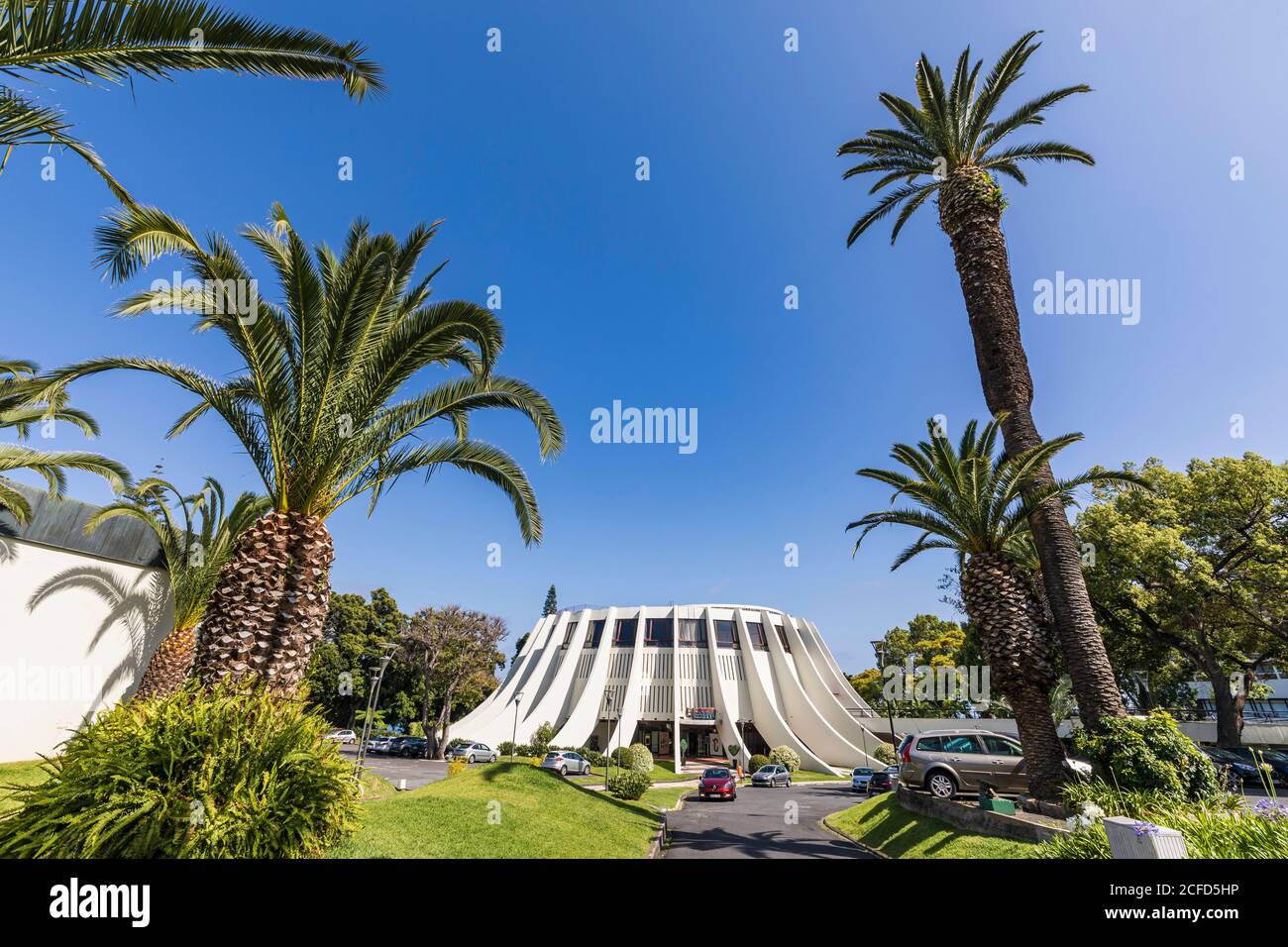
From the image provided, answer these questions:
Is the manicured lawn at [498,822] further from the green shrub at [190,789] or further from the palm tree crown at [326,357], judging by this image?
the palm tree crown at [326,357]

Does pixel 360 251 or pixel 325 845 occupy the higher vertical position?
pixel 360 251

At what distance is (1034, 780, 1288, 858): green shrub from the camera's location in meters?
5.57

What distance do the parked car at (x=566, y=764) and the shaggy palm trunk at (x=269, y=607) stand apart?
22.4 m

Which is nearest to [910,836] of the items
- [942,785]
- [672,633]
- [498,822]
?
[942,785]

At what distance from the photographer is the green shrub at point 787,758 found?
1458 inches

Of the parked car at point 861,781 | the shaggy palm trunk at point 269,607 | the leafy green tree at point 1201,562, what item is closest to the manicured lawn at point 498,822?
the shaggy palm trunk at point 269,607

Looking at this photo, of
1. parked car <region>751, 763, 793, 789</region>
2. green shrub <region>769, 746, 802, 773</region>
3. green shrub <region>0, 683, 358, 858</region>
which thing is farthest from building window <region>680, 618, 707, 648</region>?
green shrub <region>0, 683, 358, 858</region>

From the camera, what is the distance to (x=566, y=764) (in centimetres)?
2850

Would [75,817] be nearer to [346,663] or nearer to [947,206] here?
[947,206]

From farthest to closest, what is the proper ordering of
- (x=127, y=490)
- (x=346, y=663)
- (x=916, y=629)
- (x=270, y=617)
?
(x=916, y=629) < (x=346, y=663) < (x=127, y=490) < (x=270, y=617)

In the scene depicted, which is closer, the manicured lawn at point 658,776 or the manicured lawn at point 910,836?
the manicured lawn at point 910,836
